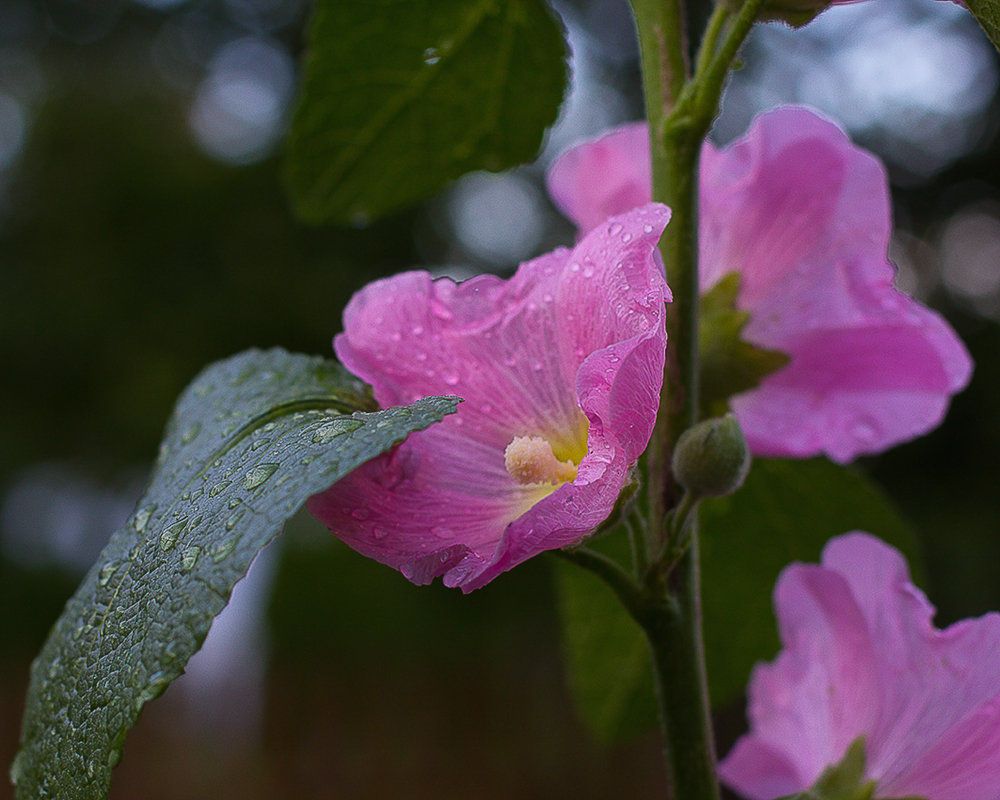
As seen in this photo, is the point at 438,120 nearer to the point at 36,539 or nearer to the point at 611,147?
the point at 611,147

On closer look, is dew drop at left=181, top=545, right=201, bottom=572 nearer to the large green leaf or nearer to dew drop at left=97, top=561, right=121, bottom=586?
dew drop at left=97, top=561, right=121, bottom=586

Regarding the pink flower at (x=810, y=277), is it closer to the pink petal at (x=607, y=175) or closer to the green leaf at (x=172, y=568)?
the pink petal at (x=607, y=175)

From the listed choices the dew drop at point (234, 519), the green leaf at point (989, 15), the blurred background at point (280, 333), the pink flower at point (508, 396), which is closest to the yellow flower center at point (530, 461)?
the pink flower at point (508, 396)

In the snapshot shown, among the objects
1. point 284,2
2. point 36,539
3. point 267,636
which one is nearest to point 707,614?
point 267,636

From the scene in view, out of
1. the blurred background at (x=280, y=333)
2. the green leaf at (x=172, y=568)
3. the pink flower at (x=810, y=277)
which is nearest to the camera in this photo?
the green leaf at (x=172, y=568)

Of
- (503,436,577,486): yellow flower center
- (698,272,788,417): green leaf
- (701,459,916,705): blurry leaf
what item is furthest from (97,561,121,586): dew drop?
(701,459,916,705): blurry leaf

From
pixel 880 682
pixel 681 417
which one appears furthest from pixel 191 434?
pixel 880 682
